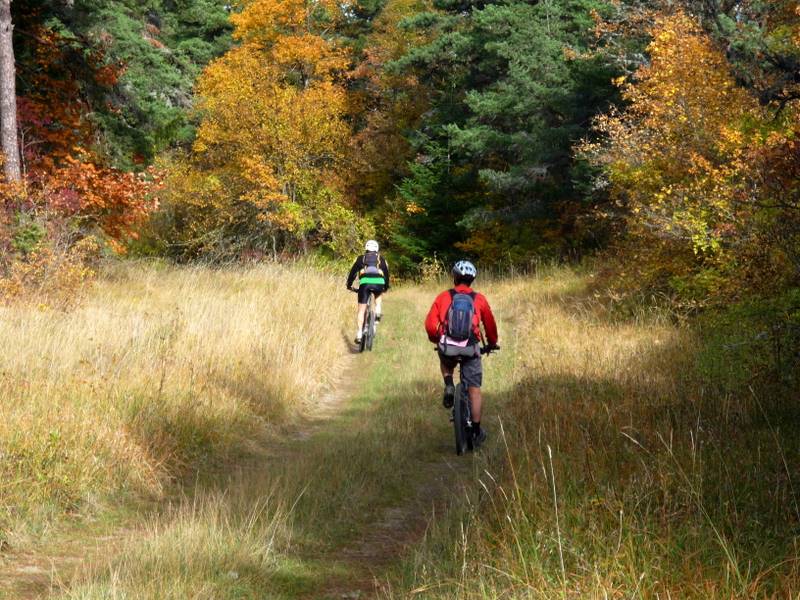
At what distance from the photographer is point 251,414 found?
29.4 ft

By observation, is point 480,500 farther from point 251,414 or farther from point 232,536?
point 251,414

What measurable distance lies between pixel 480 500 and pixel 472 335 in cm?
263

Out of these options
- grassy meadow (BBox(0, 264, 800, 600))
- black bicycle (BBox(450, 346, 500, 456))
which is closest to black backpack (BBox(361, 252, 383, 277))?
grassy meadow (BBox(0, 264, 800, 600))

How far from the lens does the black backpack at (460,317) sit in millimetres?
7953

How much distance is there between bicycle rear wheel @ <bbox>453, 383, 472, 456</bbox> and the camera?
26.2ft

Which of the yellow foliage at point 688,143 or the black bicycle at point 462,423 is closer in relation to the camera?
Answer: the black bicycle at point 462,423

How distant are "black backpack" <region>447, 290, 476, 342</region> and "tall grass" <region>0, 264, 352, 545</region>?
89.9 inches

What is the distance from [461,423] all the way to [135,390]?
303cm

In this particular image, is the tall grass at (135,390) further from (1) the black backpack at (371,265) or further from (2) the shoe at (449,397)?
(2) the shoe at (449,397)

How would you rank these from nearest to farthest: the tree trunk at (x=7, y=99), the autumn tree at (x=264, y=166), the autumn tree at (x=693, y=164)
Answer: the autumn tree at (x=693, y=164) → the tree trunk at (x=7, y=99) → the autumn tree at (x=264, y=166)

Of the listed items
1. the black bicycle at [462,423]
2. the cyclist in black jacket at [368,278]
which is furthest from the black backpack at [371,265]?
the black bicycle at [462,423]

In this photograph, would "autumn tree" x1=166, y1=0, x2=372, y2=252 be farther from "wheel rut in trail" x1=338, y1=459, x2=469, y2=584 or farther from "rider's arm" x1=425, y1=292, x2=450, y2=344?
"wheel rut in trail" x1=338, y1=459, x2=469, y2=584

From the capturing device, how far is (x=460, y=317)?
26.1 ft

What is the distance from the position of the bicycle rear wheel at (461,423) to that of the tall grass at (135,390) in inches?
79.6
